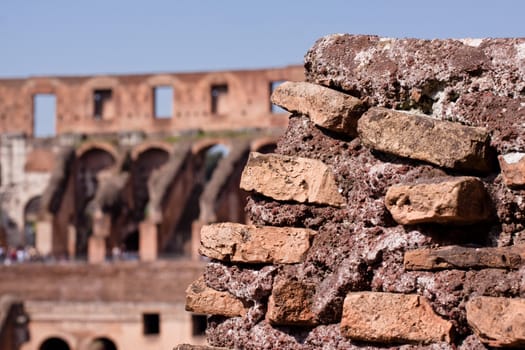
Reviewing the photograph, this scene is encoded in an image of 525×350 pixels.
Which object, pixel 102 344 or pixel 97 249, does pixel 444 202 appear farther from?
pixel 97 249

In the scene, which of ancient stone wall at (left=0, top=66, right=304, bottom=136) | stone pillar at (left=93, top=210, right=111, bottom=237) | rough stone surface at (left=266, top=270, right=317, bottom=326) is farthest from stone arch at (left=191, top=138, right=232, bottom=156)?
rough stone surface at (left=266, top=270, right=317, bottom=326)

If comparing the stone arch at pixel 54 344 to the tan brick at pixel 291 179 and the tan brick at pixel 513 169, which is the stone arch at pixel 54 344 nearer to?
the tan brick at pixel 291 179

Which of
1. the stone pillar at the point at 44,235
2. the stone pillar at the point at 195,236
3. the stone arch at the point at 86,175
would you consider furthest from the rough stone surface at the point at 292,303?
the stone arch at the point at 86,175

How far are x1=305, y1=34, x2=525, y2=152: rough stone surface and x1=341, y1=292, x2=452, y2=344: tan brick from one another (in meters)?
0.62

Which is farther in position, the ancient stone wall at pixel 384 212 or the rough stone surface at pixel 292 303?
the rough stone surface at pixel 292 303

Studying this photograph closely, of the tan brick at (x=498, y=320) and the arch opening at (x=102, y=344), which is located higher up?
the tan brick at (x=498, y=320)

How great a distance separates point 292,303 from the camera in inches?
147

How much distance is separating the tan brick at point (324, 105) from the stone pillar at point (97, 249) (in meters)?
21.8

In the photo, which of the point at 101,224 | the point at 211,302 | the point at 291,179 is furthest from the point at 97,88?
the point at 291,179

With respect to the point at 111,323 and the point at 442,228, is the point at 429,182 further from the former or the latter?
the point at 111,323

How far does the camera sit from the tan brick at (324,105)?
3.83 m

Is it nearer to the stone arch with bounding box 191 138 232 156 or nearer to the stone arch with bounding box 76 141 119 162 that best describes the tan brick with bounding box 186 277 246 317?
the stone arch with bounding box 191 138 232 156

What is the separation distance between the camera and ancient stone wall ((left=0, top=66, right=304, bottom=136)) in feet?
91.8

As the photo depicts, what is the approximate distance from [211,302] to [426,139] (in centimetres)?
114
